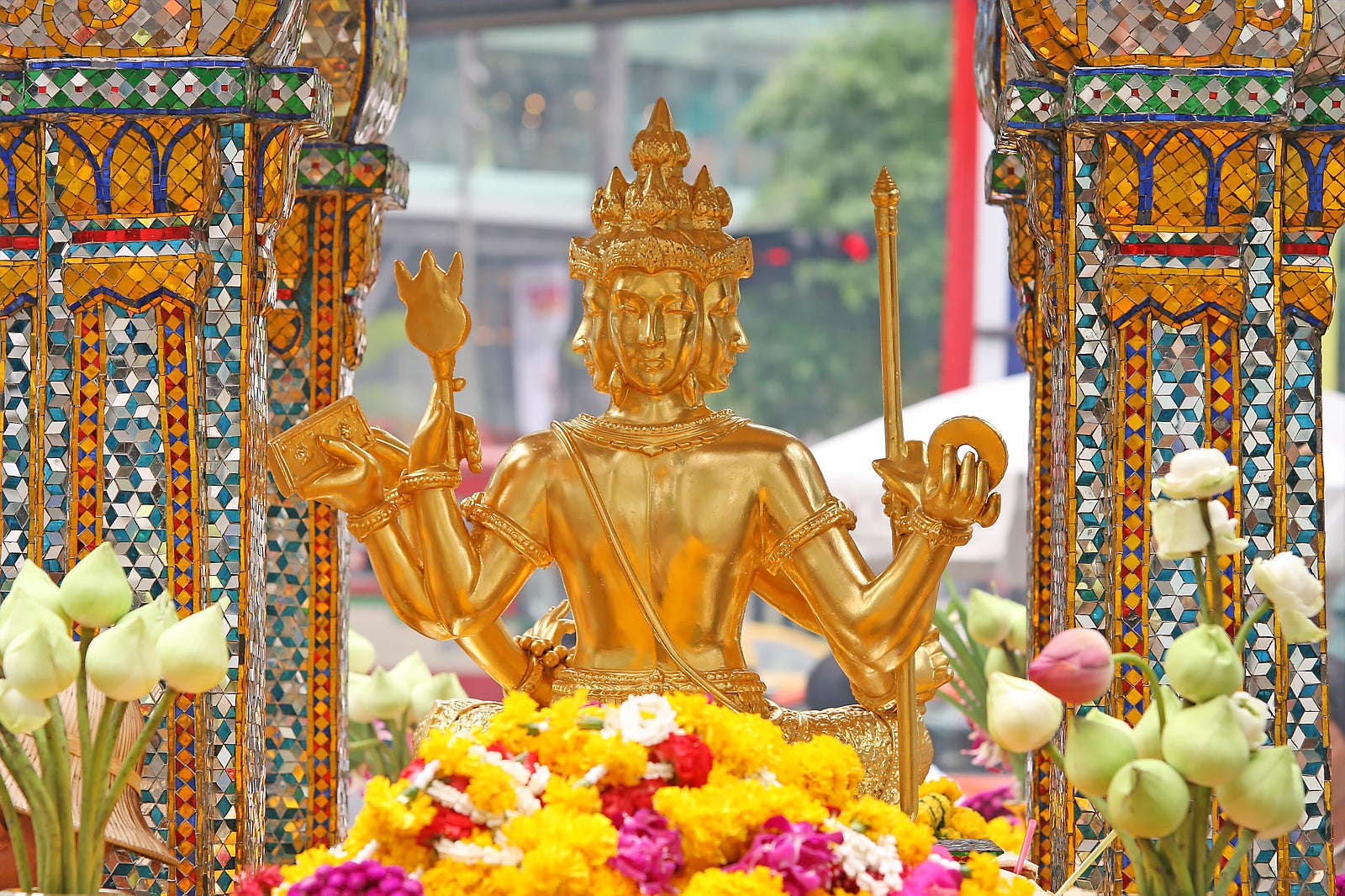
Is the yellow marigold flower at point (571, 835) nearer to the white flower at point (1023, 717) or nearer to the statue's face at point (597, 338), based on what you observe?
the white flower at point (1023, 717)

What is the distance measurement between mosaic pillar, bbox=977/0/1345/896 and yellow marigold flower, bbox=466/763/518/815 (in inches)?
51.3

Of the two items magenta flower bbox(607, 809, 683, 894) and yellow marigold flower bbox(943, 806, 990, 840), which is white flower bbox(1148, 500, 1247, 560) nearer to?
magenta flower bbox(607, 809, 683, 894)

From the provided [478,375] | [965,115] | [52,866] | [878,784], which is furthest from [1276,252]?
[478,375]

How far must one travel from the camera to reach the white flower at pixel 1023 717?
2.36 metres

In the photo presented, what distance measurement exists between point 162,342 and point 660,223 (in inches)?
43.2

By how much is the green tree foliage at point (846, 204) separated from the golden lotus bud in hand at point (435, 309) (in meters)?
12.0

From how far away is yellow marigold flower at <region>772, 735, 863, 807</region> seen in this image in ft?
8.85

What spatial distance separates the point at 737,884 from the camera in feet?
7.79

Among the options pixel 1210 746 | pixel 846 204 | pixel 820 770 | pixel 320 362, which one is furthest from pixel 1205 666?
pixel 846 204

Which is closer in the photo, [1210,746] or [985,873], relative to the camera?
[1210,746]

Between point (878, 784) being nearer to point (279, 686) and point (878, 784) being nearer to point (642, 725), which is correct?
point (642, 725)

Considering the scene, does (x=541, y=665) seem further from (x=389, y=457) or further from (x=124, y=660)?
(x=124, y=660)

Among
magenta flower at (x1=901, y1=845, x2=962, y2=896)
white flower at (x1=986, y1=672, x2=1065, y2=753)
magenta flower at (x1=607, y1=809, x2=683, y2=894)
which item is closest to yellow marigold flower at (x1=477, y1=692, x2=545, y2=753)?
magenta flower at (x1=607, y1=809, x2=683, y2=894)

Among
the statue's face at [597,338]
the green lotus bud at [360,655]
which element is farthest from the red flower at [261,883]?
the green lotus bud at [360,655]
